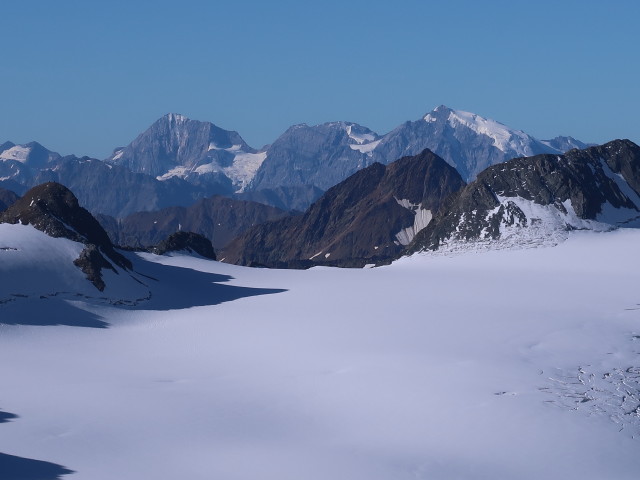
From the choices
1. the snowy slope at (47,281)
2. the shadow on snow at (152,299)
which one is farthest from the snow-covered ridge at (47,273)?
the shadow on snow at (152,299)

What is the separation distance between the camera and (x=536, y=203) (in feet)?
294

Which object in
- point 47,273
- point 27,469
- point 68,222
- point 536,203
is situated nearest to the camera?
point 27,469

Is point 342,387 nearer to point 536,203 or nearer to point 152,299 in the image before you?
point 152,299

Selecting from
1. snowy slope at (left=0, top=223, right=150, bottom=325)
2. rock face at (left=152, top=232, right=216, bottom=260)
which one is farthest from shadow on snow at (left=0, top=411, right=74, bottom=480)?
rock face at (left=152, top=232, right=216, bottom=260)

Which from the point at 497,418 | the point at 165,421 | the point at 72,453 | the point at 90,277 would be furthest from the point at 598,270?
the point at 72,453

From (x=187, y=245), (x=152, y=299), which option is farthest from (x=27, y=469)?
(x=187, y=245)

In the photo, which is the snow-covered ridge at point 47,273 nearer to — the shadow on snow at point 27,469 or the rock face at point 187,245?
the shadow on snow at point 27,469

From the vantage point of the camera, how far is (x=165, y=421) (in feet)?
124

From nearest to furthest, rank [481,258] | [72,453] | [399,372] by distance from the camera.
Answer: [72,453] < [399,372] < [481,258]

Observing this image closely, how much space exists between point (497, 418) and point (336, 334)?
1535 centimetres

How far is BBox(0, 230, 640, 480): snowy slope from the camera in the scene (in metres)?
34.0

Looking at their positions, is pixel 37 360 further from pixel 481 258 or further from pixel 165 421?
pixel 481 258

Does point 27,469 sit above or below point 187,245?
below

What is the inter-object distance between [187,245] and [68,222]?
1051 inches
